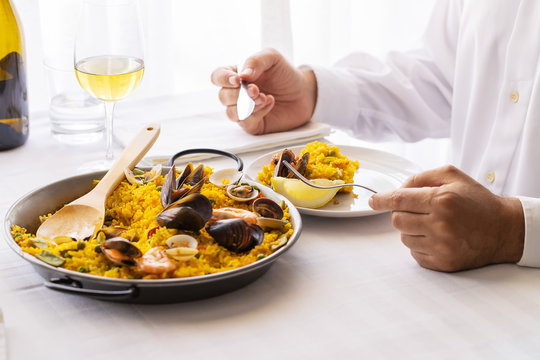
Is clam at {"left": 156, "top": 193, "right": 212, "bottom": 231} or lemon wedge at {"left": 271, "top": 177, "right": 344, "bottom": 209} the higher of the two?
clam at {"left": 156, "top": 193, "right": 212, "bottom": 231}

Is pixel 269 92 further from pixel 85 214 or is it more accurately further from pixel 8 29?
pixel 85 214

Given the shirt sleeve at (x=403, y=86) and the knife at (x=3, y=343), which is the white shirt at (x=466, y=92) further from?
the knife at (x=3, y=343)

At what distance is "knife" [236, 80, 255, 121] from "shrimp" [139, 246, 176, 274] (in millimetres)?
663

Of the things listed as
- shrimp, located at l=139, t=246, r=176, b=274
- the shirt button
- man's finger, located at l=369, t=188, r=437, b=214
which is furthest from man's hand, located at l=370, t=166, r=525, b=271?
the shirt button

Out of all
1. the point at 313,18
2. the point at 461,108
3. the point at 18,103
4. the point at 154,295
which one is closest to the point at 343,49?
the point at 313,18

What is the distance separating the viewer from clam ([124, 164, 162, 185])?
39.1 inches

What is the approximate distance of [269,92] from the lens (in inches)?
59.8

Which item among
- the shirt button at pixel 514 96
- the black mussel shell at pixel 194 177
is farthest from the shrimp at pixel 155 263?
the shirt button at pixel 514 96

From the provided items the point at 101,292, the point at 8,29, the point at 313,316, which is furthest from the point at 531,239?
the point at 8,29

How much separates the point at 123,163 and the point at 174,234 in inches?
10.0

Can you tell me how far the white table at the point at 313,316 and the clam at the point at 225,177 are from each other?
0.52 ft

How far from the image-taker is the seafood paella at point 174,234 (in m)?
0.75

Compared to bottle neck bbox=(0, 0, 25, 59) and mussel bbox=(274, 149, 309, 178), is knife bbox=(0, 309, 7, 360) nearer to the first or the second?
mussel bbox=(274, 149, 309, 178)

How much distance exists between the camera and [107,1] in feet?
3.66
